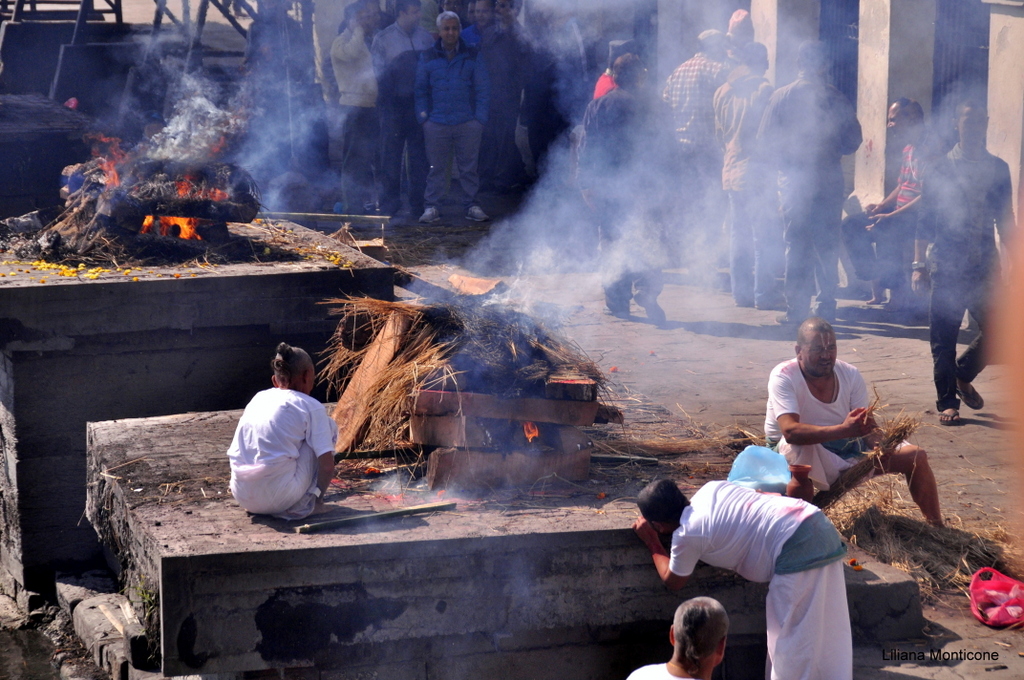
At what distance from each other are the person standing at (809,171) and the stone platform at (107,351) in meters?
3.76

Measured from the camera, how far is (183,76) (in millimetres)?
14609

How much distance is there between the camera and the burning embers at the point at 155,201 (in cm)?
658

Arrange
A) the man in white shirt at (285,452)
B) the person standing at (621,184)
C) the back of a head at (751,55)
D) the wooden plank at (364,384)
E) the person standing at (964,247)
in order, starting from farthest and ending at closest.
→ 1. the back of a head at (751,55)
2. the person standing at (621,184)
3. the person standing at (964,247)
4. the wooden plank at (364,384)
5. the man in white shirt at (285,452)

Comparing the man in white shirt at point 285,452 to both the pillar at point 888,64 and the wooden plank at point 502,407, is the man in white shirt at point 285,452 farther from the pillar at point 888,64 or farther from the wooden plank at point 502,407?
the pillar at point 888,64

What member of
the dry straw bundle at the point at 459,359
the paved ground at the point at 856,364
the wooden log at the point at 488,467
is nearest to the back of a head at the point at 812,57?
the paved ground at the point at 856,364

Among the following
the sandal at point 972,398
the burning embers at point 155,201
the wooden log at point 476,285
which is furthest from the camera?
the wooden log at point 476,285

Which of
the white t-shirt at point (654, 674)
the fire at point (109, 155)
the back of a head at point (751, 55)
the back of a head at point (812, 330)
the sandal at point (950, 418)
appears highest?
the back of a head at point (751, 55)

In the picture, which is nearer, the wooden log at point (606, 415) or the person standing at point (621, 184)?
the wooden log at point (606, 415)

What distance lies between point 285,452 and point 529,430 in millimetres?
998

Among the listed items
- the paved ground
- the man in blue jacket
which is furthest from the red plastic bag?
the man in blue jacket

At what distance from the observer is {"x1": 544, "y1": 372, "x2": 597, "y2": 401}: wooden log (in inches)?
178

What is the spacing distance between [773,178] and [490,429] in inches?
207

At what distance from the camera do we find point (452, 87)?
11109mm

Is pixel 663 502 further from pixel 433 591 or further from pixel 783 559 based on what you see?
pixel 433 591
